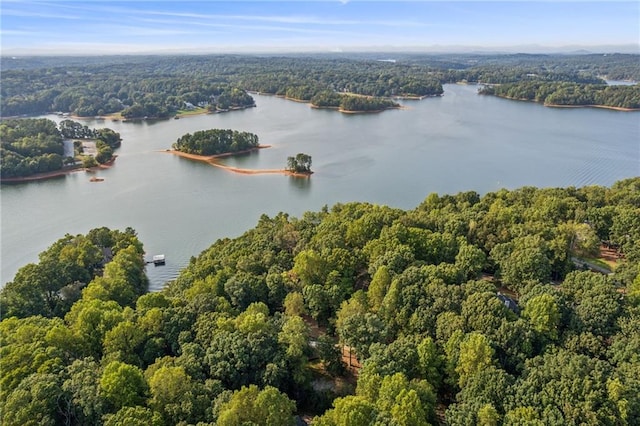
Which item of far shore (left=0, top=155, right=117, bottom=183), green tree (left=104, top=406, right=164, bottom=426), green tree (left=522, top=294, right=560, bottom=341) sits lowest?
far shore (left=0, top=155, right=117, bottom=183)

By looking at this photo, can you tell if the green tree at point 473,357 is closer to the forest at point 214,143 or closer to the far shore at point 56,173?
the forest at point 214,143

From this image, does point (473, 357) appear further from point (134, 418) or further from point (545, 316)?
point (134, 418)

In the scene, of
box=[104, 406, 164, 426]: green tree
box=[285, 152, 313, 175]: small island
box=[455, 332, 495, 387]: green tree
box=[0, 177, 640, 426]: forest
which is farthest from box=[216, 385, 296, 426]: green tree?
box=[285, 152, 313, 175]: small island

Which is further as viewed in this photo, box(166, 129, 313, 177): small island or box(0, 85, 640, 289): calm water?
box(166, 129, 313, 177): small island

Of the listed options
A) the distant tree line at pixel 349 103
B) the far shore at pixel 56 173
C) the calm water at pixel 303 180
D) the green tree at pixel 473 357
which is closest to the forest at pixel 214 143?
the calm water at pixel 303 180

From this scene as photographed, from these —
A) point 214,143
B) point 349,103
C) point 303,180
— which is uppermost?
point 349,103

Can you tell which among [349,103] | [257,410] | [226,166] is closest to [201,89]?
[349,103]

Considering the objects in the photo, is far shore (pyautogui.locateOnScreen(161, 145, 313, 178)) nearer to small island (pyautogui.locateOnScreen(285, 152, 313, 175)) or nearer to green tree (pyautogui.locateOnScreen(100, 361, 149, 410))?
small island (pyautogui.locateOnScreen(285, 152, 313, 175))
